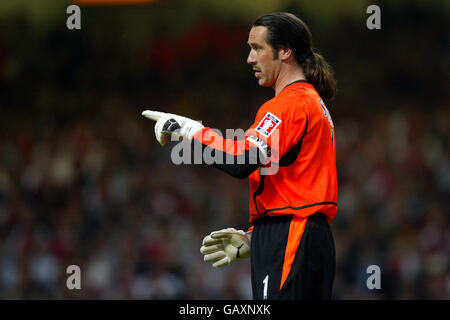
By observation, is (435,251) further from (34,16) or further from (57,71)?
(34,16)

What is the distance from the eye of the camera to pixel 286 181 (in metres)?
3.22

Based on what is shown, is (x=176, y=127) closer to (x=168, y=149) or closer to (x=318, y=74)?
(x=318, y=74)

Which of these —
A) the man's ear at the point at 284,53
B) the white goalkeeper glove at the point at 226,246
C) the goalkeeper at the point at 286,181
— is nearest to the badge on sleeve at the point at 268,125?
the goalkeeper at the point at 286,181

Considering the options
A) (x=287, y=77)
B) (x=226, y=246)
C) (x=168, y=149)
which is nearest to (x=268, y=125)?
(x=287, y=77)

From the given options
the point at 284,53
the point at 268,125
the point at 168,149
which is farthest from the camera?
the point at 168,149

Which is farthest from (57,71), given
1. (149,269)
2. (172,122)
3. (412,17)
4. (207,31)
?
(172,122)

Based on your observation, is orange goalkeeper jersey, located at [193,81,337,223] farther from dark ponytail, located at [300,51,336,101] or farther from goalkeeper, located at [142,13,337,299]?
dark ponytail, located at [300,51,336,101]

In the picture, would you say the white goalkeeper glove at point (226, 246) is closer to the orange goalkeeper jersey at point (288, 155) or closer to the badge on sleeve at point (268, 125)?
the orange goalkeeper jersey at point (288, 155)

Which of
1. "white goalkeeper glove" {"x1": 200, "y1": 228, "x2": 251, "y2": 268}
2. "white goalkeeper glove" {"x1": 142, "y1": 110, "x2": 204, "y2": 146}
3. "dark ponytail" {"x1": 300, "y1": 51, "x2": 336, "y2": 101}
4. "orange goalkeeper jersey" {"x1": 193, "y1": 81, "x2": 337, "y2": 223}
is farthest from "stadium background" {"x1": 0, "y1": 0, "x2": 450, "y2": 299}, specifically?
"white goalkeeper glove" {"x1": 142, "y1": 110, "x2": 204, "y2": 146}

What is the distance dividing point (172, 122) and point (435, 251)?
196 inches

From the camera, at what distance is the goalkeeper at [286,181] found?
3.14m

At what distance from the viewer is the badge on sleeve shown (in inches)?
124

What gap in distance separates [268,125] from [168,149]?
5.94 meters

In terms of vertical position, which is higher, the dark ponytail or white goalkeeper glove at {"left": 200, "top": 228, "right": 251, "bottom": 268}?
the dark ponytail
